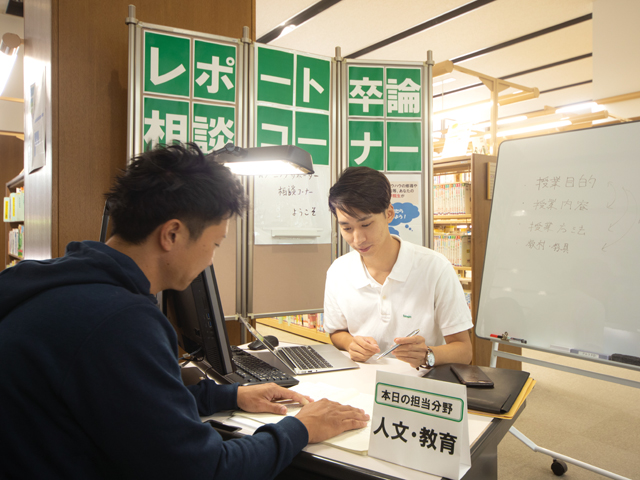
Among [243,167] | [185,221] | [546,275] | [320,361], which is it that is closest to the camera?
[185,221]

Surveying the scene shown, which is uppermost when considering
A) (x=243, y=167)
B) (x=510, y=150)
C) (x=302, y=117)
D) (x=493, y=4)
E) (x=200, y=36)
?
(x=493, y=4)

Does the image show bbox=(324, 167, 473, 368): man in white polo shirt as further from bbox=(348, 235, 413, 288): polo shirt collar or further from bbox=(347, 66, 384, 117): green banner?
bbox=(347, 66, 384, 117): green banner

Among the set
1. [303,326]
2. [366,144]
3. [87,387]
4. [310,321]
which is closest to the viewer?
[87,387]

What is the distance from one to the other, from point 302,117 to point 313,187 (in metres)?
0.41

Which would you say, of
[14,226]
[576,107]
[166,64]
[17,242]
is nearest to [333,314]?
[166,64]

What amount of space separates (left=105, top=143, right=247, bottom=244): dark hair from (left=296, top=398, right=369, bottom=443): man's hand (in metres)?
0.46

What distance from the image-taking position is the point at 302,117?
2479 mm

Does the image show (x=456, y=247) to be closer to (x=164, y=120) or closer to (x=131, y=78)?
(x=164, y=120)

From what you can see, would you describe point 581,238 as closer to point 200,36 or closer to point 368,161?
point 368,161

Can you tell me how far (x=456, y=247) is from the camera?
3953 mm

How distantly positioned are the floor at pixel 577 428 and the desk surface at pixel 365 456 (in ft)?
4.33

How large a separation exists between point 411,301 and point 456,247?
7.72 feet

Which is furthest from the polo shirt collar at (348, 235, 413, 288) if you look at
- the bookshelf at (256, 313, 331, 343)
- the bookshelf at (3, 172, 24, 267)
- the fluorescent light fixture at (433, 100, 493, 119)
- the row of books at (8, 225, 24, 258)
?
the fluorescent light fixture at (433, 100, 493, 119)

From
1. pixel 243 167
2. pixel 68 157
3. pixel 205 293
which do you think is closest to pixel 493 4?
pixel 243 167
